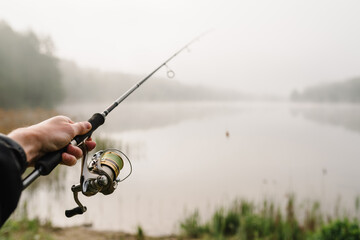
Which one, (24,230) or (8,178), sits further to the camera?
(24,230)

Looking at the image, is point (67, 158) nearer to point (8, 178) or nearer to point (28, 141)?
point (28, 141)

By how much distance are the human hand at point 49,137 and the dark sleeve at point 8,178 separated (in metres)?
0.18

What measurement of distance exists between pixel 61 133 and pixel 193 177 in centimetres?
818

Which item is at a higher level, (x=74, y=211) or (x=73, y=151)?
(x=73, y=151)

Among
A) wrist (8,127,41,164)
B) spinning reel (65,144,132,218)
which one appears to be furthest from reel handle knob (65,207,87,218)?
wrist (8,127,41,164)

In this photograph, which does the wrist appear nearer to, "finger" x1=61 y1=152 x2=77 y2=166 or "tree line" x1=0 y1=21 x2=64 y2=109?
"finger" x1=61 y1=152 x2=77 y2=166

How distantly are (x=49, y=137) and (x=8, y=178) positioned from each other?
42 cm

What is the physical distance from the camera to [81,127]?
1.53m

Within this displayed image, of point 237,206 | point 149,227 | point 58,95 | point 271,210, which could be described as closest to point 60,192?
point 149,227

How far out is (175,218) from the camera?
555cm

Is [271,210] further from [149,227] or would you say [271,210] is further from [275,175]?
[275,175]

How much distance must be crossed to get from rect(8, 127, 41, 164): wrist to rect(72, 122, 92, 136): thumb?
0.25m

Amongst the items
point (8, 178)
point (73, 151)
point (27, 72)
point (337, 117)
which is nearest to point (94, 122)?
point (73, 151)

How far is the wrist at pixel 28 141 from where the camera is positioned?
1.14 m
